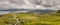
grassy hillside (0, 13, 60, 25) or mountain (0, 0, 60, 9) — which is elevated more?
mountain (0, 0, 60, 9)

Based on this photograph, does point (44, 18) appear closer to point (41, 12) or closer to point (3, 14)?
point (41, 12)

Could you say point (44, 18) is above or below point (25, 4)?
below

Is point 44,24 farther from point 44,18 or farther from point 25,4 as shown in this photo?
point 25,4

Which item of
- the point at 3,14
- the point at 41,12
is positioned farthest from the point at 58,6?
the point at 3,14

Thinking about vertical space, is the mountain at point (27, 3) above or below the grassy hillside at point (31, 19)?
above

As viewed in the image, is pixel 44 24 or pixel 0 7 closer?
pixel 44 24

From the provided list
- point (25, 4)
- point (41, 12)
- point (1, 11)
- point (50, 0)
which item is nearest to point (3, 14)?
point (1, 11)

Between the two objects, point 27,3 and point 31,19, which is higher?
point 27,3
